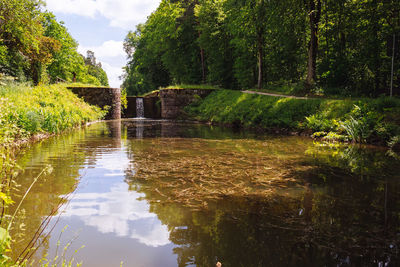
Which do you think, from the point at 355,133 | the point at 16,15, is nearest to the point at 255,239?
the point at 355,133

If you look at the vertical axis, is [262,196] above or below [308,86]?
below

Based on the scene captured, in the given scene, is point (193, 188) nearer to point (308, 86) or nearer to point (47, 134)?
point (47, 134)

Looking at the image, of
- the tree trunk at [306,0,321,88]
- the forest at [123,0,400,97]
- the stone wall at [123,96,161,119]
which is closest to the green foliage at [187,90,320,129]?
the tree trunk at [306,0,321,88]

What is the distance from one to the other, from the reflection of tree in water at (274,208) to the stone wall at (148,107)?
2302 centimetres

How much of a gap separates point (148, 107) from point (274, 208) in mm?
27055

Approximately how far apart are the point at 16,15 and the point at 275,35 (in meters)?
17.8

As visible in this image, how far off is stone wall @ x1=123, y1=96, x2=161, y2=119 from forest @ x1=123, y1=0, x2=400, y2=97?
23.2 feet

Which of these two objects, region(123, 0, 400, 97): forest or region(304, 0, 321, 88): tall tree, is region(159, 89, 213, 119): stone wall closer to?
region(123, 0, 400, 97): forest

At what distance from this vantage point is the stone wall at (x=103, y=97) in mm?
22281

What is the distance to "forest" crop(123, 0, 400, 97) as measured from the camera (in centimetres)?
1580

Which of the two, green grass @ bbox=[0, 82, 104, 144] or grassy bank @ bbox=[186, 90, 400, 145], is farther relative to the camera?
grassy bank @ bbox=[186, 90, 400, 145]

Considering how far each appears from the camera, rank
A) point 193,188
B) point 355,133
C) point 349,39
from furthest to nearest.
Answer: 1. point 349,39
2. point 355,133
3. point 193,188

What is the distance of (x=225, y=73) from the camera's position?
100 feet

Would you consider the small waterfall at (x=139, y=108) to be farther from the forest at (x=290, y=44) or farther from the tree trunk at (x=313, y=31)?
the tree trunk at (x=313, y=31)
